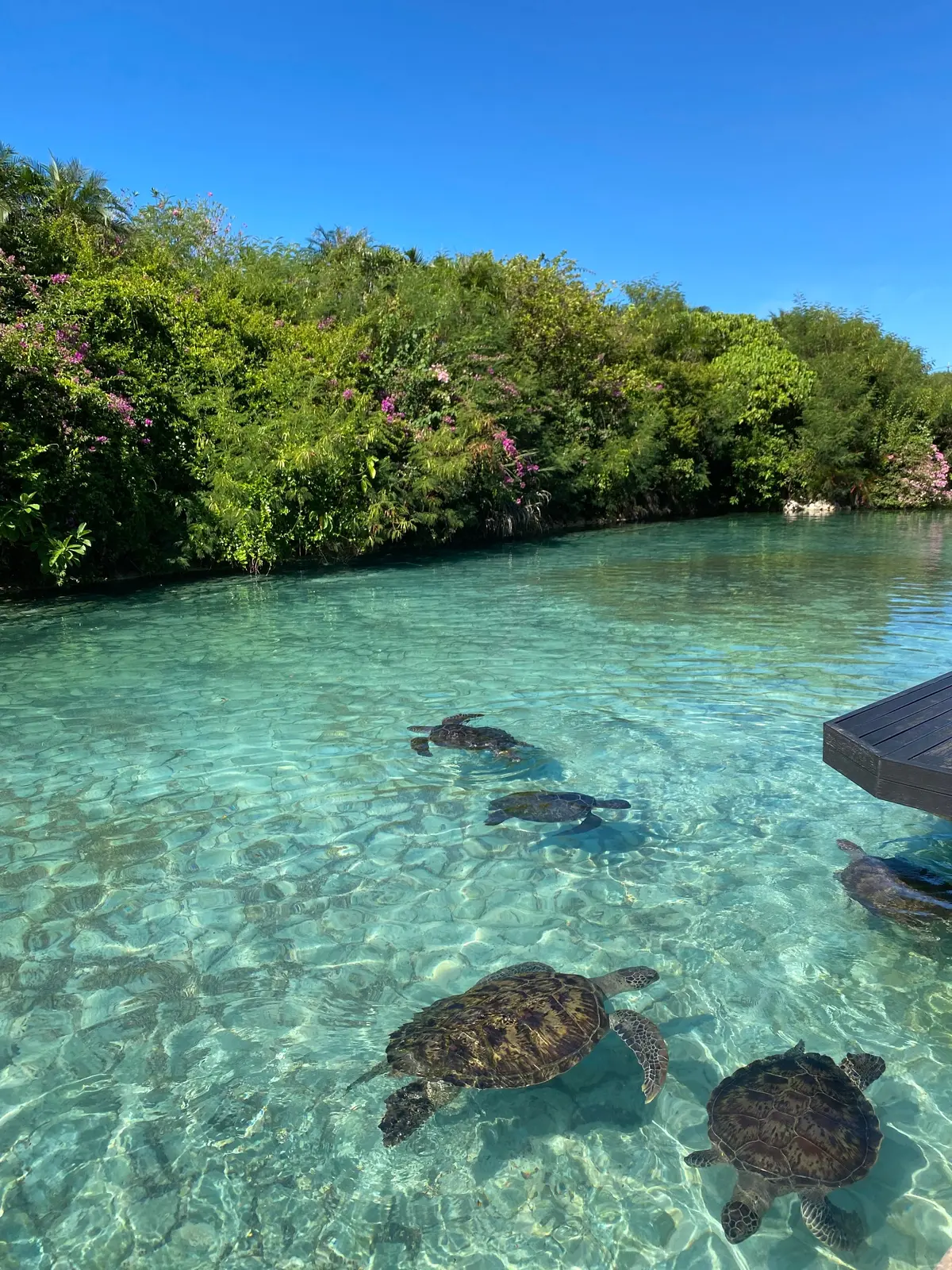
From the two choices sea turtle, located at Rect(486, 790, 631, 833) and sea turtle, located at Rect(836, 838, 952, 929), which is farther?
sea turtle, located at Rect(486, 790, 631, 833)

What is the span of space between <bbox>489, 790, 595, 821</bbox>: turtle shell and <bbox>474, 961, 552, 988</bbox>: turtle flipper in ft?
4.92

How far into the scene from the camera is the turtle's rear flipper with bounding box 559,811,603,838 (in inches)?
190

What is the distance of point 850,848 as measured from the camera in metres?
4.48

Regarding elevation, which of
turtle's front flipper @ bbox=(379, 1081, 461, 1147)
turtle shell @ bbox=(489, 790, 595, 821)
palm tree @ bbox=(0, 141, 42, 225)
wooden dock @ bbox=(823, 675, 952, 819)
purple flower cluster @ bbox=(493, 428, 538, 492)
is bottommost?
turtle's front flipper @ bbox=(379, 1081, 461, 1147)

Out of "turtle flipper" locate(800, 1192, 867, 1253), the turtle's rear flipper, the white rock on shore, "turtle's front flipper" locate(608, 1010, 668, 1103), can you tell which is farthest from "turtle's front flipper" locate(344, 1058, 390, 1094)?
the white rock on shore

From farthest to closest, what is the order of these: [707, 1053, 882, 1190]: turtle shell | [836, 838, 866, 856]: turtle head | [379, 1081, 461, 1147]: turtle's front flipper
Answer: [836, 838, 866, 856]: turtle head, [379, 1081, 461, 1147]: turtle's front flipper, [707, 1053, 882, 1190]: turtle shell

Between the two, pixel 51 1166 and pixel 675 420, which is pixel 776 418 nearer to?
pixel 675 420

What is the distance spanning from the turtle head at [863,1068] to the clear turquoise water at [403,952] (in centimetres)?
7

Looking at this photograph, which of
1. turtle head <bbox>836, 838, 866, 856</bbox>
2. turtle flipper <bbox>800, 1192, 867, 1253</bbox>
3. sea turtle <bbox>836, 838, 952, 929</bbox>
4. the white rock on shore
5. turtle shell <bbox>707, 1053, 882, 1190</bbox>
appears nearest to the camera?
turtle flipper <bbox>800, 1192, 867, 1253</bbox>

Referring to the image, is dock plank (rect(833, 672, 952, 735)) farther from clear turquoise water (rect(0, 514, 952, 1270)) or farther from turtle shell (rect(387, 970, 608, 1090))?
turtle shell (rect(387, 970, 608, 1090))

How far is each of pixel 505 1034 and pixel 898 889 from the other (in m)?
2.34

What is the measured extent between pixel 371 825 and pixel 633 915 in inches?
70.0

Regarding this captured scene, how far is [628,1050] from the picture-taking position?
10.1 ft

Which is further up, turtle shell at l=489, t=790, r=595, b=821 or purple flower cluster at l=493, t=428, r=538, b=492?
purple flower cluster at l=493, t=428, r=538, b=492
